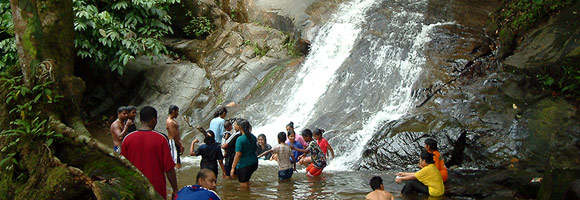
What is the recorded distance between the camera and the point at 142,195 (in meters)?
4.41

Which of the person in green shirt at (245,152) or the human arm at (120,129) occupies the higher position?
the human arm at (120,129)

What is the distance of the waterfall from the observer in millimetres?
12672

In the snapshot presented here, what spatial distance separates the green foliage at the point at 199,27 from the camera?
19714mm

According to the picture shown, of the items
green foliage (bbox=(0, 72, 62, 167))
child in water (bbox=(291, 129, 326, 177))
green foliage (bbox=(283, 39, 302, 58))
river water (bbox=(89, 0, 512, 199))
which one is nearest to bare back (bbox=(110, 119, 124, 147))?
river water (bbox=(89, 0, 512, 199))

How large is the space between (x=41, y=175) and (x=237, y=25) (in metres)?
16.0

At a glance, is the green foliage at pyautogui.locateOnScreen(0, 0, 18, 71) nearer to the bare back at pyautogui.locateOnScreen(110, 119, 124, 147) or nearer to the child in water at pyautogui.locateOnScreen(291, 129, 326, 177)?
the bare back at pyautogui.locateOnScreen(110, 119, 124, 147)

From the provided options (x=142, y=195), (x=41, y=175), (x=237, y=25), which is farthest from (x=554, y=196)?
(x=237, y=25)

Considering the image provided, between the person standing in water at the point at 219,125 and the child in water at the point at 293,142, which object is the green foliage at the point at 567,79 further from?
the person standing in water at the point at 219,125

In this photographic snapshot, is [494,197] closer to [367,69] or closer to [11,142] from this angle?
[11,142]

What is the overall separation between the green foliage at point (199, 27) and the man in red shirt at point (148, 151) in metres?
15.2

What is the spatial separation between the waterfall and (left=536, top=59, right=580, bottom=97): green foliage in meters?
3.31

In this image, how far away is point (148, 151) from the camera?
4789mm

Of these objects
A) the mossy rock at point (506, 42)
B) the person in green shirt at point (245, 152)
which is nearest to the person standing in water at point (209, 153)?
the person in green shirt at point (245, 152)

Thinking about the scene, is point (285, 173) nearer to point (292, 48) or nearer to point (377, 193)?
point (377, 193)
